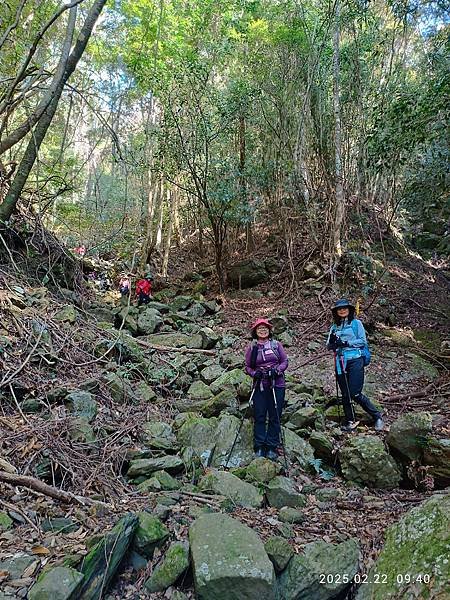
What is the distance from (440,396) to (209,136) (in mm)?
8450

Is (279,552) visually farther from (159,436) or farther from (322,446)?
(159,436)

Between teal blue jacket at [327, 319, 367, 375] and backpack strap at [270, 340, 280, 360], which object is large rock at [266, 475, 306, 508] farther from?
teal blue jacket at [327, 319, 367, 375]

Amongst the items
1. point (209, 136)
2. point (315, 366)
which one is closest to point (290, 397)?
point (315, 366)

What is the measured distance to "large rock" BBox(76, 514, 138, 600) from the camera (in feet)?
8.25

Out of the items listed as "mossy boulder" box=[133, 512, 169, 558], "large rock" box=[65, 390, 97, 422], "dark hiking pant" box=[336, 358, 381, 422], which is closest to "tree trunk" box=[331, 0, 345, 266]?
"dark hiking pant" box=[336, 358, 381, 422]

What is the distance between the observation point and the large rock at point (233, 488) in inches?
145

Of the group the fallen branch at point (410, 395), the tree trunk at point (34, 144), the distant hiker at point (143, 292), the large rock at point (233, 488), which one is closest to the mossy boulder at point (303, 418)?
the large rock at point (233, 488)

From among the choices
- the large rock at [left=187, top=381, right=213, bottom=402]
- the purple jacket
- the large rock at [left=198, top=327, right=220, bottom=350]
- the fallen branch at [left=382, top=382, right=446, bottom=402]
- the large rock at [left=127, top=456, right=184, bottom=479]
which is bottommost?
the fallen branch at [left=382, top=382, right=446, bottom=402]

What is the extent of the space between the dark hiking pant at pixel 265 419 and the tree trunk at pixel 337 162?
7064 millimetres

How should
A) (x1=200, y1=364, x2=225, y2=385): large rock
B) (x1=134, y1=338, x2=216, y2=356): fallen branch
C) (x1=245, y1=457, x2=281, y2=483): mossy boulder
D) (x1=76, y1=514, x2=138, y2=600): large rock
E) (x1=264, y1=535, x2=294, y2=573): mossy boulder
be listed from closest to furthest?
(x1=76, y1=514, x2=138, y2=600): large rock < (x1=264, y1=535, x2=294, y2=573): mossy boulder < (x1=245, y1=457, x2=281, y2=483): mossy boulder < (x1=200, y1=364, x2=225, y2=385): large rock < (x1=134, y1=338, x2=216, y2=356): fallen branch

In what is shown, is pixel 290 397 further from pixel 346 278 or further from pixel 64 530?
pixel 346 278

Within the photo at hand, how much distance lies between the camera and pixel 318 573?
2791 millimetres

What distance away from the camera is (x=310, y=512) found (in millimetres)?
3654

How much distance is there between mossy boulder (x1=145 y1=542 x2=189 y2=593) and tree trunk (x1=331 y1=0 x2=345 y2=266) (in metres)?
9.16
